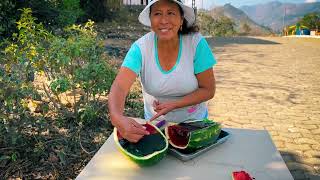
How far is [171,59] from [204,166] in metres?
0.93

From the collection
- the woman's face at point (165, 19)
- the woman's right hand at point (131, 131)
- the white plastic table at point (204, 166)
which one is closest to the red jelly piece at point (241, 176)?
the white plastic table at point (204, 166)

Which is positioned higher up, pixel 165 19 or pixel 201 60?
pixel 165 19

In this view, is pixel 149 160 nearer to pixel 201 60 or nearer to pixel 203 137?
pixel 203 137

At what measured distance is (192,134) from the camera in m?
1.89

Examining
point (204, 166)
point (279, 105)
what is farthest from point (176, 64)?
point (279, 105)

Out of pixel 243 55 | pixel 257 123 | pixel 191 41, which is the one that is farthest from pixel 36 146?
pixel 243 55

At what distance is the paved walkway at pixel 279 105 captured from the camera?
13.8 feet

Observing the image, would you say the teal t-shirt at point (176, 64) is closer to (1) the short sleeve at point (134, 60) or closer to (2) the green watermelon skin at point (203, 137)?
(1) the short sleeve at point (134, 60)

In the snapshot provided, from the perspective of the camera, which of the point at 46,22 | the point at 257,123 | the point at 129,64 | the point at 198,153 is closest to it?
the point at 198,153

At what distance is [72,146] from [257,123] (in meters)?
2.67

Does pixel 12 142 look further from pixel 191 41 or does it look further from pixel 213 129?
pixel 213 129

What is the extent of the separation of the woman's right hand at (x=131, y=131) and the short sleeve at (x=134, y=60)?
22.9 inches

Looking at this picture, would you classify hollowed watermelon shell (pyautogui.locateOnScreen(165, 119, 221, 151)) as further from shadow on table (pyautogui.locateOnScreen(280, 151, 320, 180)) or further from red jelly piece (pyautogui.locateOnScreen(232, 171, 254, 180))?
shadow on table (pyautogui.locateOnScreen(280, 151, 320, 180))

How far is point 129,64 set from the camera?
244 cm
